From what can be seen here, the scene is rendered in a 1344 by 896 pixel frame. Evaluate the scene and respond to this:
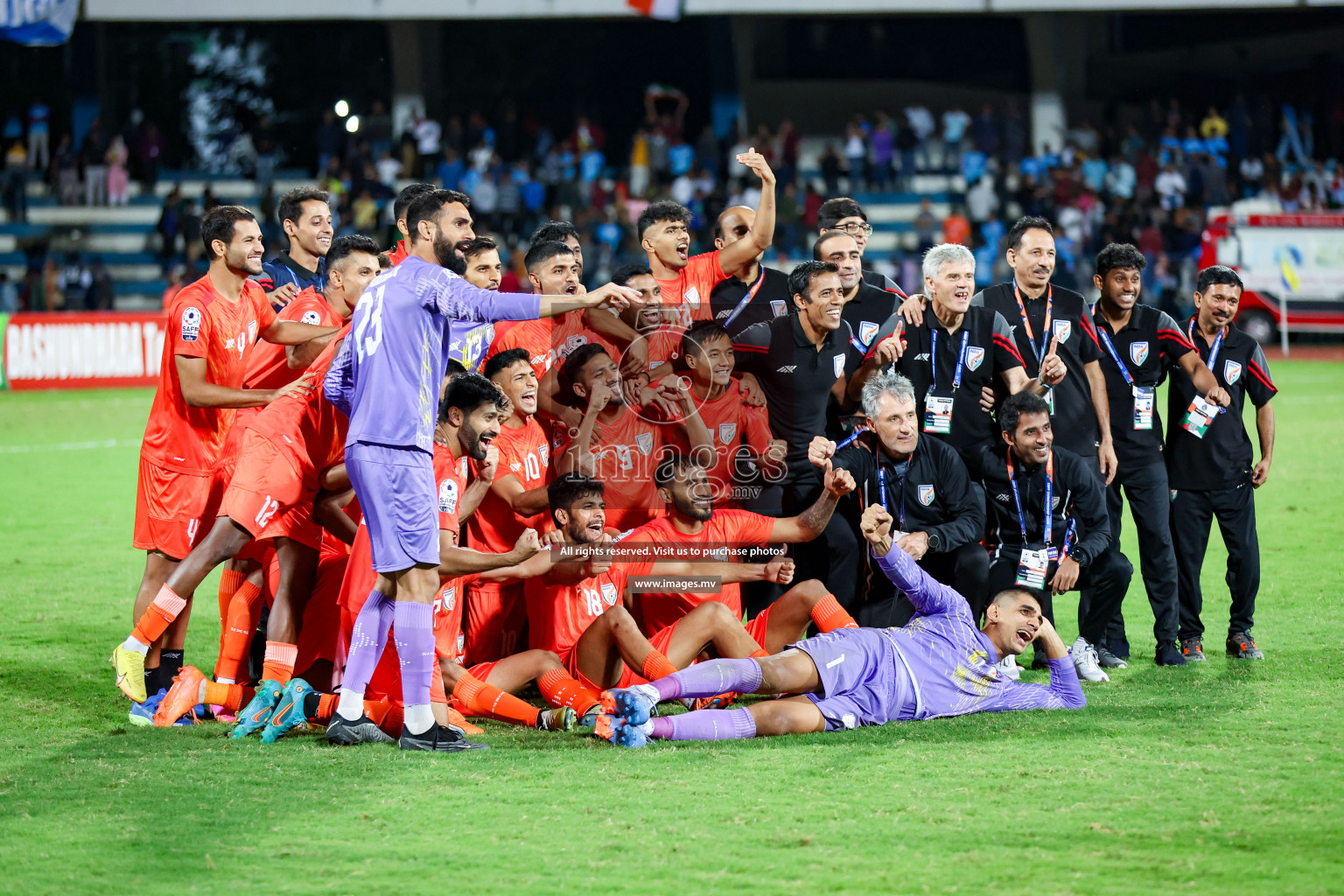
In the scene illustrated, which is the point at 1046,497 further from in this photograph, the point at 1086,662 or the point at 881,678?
the point at 881,678

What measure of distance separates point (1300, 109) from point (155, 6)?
25.8m

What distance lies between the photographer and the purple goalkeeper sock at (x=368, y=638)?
18.1ft

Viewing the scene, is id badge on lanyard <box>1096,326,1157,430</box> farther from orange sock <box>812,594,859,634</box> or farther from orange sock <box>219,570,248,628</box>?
orange sock <box>219,570,248,628</box>

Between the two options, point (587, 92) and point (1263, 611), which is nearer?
point (1263, 611)

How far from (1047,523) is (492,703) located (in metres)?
2.89

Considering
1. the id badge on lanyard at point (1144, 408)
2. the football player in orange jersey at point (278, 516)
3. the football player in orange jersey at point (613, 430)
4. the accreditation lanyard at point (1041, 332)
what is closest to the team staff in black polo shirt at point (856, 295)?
the accreditation lanyard at point (1041, 332)

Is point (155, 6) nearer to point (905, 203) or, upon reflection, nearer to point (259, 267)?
point (905, 203)

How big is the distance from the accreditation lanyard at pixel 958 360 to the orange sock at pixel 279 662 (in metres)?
3.51

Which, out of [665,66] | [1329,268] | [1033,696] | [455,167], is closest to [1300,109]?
[1329,268]

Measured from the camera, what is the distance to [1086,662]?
266 inches

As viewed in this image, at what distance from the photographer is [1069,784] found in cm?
487

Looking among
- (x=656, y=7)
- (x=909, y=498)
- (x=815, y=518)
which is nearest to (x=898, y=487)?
(x=909, y=498)

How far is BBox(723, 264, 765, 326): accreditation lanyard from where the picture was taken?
7559 mm

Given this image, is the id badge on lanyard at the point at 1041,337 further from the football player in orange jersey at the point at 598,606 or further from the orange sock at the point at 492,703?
the orange sock at the point at 492,703
